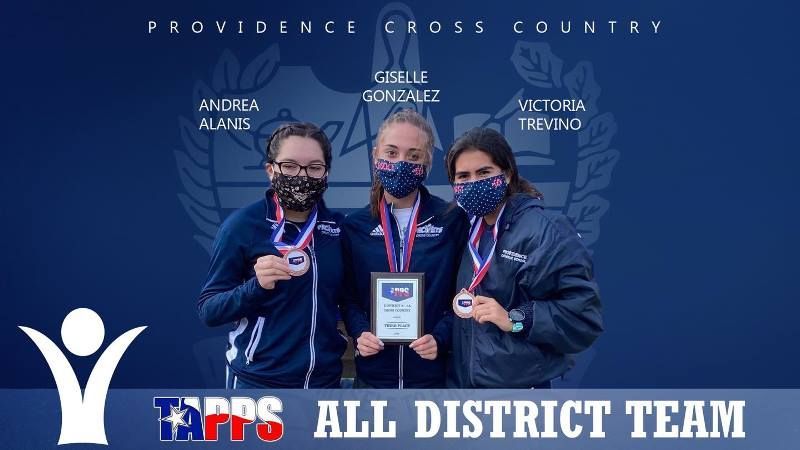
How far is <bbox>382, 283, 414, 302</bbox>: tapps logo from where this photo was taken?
11.5 feet

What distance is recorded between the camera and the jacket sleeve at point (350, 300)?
3.63 m

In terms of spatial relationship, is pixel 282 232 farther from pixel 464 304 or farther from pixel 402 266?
pixel 464 304

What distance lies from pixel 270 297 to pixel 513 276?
3.28ft

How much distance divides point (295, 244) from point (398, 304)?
1.63ft

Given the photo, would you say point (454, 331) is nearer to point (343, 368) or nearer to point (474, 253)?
point (474, 253)

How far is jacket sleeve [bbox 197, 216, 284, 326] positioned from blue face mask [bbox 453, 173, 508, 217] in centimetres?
85

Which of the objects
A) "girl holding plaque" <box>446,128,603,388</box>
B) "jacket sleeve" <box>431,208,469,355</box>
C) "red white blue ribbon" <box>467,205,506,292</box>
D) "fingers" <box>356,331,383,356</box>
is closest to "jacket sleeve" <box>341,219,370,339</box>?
"fingers" <box>356,331,383,356</box>

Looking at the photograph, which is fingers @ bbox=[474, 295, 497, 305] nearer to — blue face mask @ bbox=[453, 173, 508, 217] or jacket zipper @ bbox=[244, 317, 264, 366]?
blue face mask @ bbox=[453, 173, 508, 217]

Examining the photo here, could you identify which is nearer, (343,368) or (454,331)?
(454,331)

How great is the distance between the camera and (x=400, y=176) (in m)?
3.57

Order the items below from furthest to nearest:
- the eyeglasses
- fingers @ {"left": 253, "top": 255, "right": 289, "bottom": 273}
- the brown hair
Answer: the brown hair → the eyeglasses → fingers @ {"left": 253, "top": 255, "right": 289, "bottom": 273}

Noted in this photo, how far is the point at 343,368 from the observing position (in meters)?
4.03

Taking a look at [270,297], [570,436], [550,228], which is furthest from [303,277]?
[570,436]

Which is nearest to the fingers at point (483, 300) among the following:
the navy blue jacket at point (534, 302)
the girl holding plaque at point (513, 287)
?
the girl holding plaque at point (513, 287)
